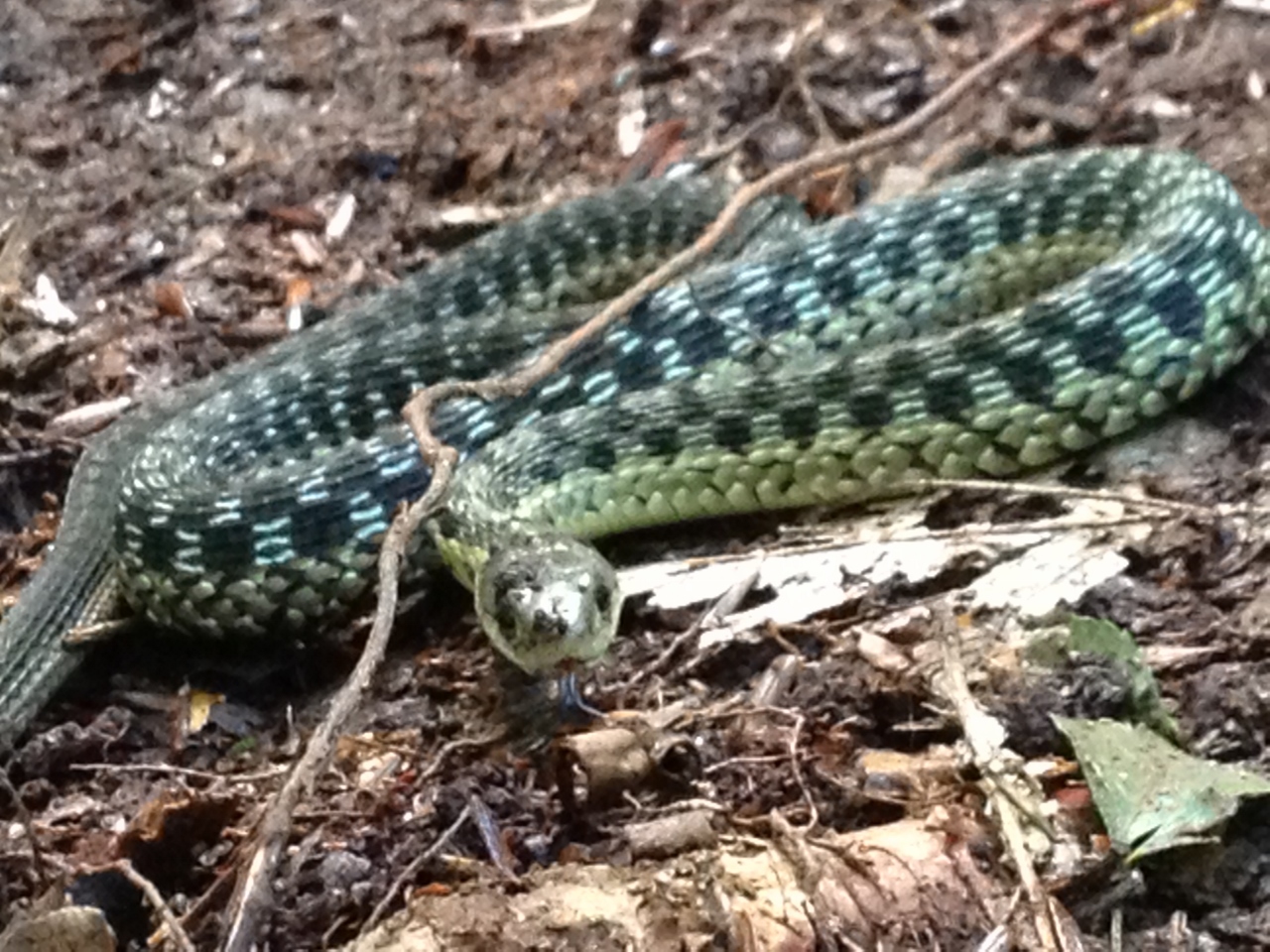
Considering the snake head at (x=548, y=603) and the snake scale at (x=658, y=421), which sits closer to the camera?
the snake head at (x=548, y=603)

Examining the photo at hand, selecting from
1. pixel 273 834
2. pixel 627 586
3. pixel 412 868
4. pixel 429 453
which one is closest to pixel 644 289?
pixel 627 586

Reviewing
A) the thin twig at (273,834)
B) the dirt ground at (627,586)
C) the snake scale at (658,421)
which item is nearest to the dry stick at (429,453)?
the thin twig at (273,834)

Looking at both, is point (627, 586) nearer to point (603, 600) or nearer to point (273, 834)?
point (603, 600)

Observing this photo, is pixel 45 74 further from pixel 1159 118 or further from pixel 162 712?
pixel 1159 118

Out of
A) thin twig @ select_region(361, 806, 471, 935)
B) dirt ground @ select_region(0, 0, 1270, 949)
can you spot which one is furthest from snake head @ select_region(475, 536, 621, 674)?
thin twig @ select_region(361, 806, 471, 935)

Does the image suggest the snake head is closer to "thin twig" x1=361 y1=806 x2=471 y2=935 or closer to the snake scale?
the snake scale

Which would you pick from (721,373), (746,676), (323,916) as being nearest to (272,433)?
(721,373)

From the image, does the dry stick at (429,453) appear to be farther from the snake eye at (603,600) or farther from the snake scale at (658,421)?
the snake eye at (603,600)
